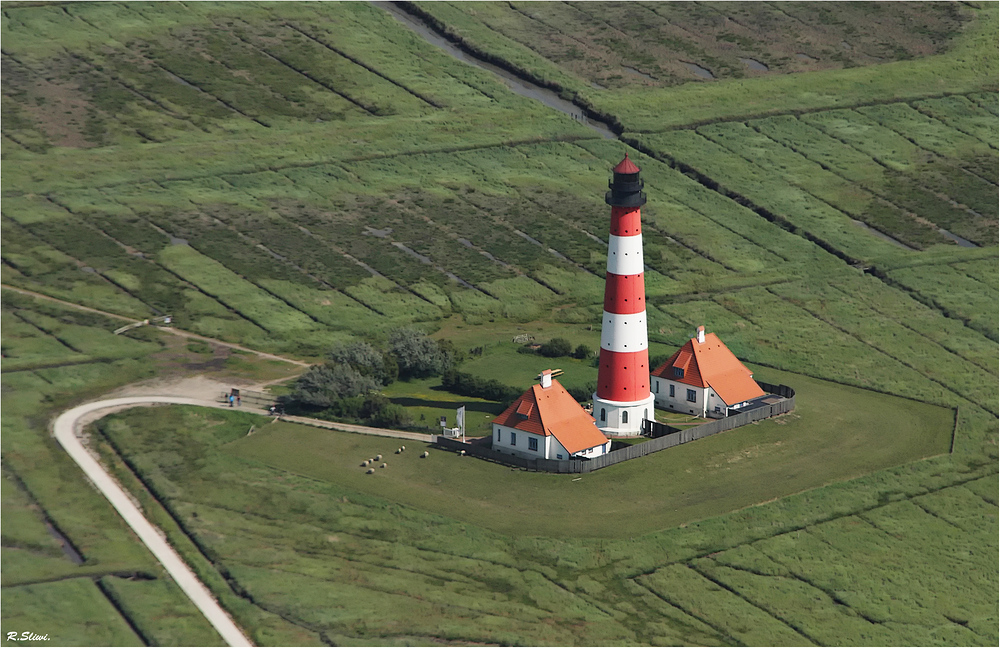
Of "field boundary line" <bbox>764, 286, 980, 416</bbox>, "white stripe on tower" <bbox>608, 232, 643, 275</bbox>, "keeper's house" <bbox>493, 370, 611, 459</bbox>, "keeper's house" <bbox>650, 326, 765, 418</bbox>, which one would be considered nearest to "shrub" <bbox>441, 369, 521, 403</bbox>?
"keeper's house" <bbox>493, 370, 611, 459</bbox>

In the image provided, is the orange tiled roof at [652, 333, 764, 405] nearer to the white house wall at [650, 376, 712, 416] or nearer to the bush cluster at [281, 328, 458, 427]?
the white house wall at [650, 376, 712, 416]

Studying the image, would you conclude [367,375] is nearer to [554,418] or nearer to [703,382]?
[554,418]

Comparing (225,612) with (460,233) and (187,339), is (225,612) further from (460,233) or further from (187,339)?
(460,233)

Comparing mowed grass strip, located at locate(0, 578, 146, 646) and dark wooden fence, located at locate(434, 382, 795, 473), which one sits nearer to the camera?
mowed grass strip, located at locate(0, 578, 146, 646)

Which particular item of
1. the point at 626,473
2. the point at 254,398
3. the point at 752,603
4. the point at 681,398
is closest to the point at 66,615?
the point at 254,398

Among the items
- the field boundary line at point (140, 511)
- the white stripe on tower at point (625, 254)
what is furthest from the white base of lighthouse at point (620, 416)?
the field boundary line at point (140, 511)
